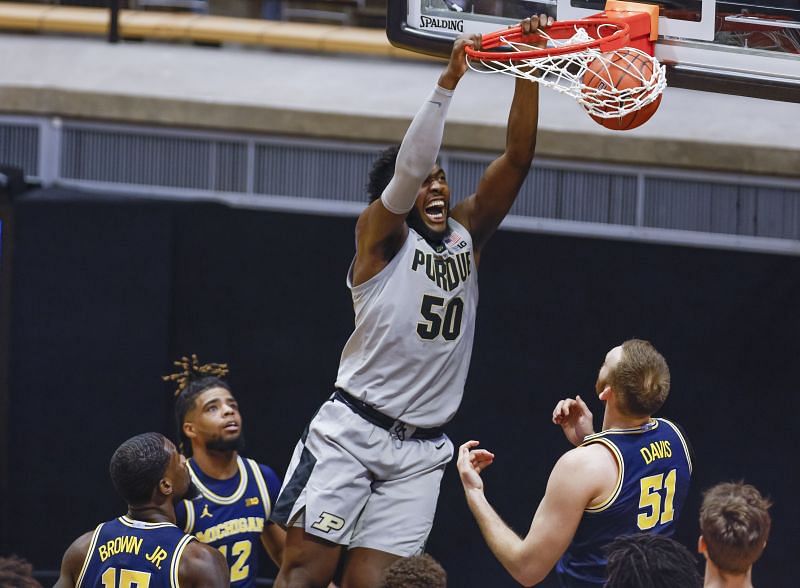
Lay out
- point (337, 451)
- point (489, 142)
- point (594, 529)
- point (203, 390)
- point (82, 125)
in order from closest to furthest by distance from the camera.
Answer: point (594, 529) < point (337, 451) < point (203, 390) < point (489, 142) < point (82, 125)

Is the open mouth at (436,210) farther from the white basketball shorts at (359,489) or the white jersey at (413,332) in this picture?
the white basketball shorts at (359,489)

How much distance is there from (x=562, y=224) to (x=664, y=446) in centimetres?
302

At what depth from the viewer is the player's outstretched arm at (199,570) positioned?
418cm

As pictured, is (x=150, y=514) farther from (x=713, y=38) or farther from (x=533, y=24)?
(x=713, y=38)

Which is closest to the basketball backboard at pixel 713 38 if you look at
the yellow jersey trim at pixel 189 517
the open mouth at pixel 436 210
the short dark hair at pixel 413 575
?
the open mouth at pixel 436 210

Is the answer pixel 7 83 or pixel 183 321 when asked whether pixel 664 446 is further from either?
pixel 7 83

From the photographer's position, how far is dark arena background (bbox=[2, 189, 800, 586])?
6684 mm

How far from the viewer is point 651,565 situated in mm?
3137

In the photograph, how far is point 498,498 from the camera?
273 inches

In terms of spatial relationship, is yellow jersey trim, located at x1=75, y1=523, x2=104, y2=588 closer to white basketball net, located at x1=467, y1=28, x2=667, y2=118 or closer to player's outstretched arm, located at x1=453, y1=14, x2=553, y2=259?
player's outstretched arm, located at x1=453, y1=14, x2=553, y2=259

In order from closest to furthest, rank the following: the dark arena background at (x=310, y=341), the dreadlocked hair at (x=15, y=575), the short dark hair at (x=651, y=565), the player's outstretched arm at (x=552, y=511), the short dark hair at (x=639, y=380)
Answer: the short dark hair at (x=651, y=565)
the dreadlocked hair at (x=15, y=575)
the player's outstretched arm at (x=552, y=511)
the short dark hair at (x=639, y=380)
the dark arena background at (x=310, y=341)

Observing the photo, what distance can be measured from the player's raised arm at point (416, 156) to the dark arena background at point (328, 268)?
2.76 meters

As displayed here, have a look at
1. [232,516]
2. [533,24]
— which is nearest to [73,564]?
[232,516]

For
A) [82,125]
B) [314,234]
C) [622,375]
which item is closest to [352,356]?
[622,375]
